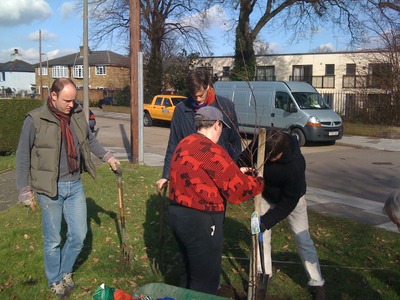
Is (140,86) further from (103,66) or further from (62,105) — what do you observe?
(103,66)

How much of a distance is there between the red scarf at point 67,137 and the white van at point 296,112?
13.4 m

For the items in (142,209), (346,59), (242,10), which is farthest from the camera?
(346,59)

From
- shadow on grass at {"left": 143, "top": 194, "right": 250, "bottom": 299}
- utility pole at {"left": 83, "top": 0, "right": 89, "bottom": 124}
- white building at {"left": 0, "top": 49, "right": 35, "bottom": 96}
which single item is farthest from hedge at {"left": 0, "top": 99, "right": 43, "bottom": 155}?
white building at {"left": 0, "top": 49, "right": 35, "bottom": 96}

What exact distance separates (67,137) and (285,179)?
6.42ft

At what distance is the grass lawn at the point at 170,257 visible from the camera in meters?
4.74

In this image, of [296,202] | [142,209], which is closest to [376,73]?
[142,209]

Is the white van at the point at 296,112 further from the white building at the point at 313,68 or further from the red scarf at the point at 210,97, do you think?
the red scarf at the point at 210,97

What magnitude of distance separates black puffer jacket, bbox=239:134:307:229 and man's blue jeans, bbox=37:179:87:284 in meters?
1.58

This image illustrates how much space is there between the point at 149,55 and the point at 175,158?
35638 mm

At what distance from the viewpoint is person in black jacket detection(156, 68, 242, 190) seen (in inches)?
168

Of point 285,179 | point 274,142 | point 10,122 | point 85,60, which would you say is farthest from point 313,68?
point 274,142

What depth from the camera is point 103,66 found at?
221 ft

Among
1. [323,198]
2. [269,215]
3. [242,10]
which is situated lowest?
[323,198]

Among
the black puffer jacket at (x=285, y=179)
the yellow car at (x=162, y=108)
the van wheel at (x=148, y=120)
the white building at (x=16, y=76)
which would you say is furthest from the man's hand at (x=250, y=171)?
the white building at (x=16, y=76)
